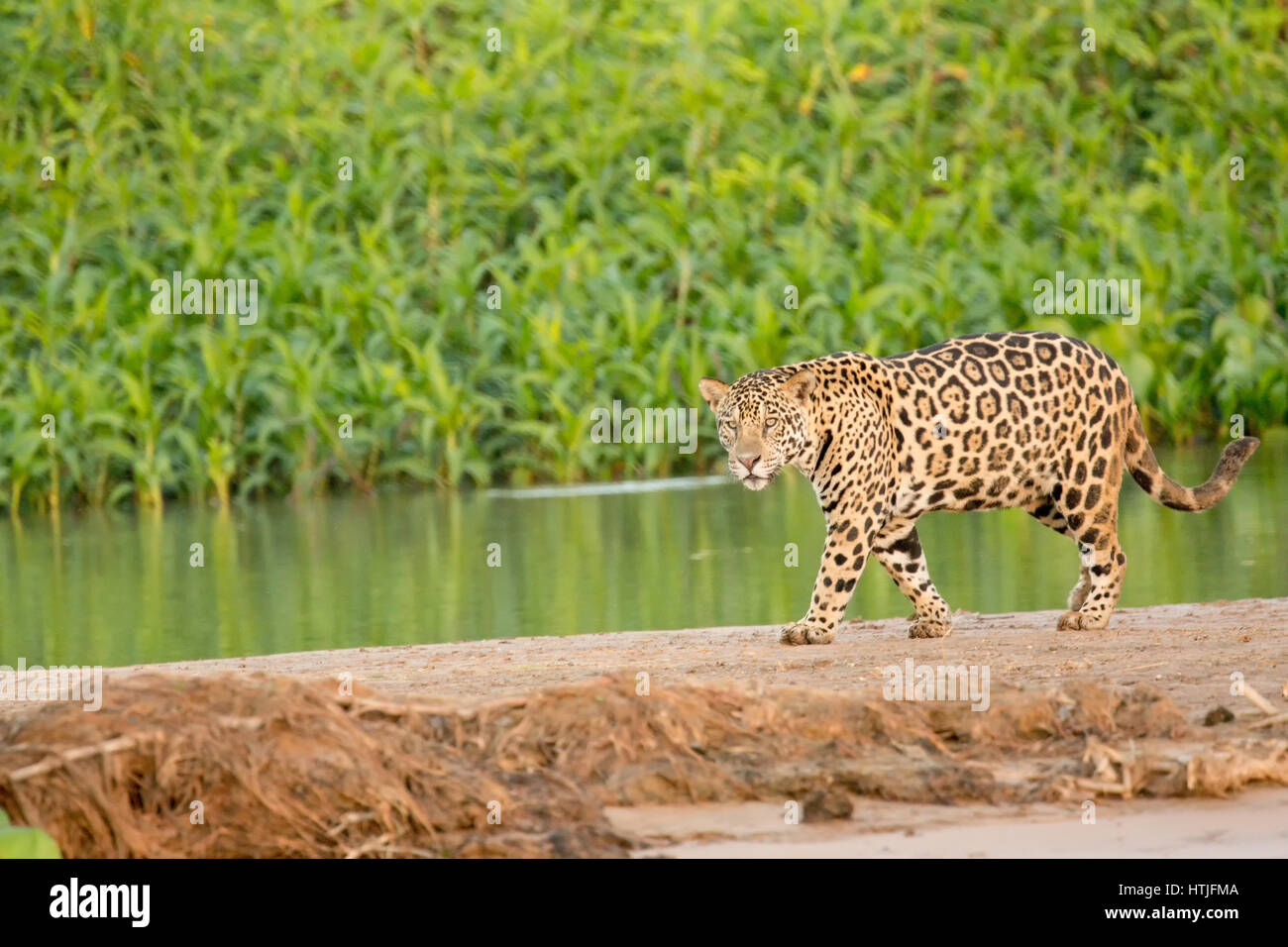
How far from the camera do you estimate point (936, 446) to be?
845cm

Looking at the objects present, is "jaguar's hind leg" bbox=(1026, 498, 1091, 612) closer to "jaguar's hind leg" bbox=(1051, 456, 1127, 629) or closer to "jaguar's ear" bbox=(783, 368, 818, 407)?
"jaguar's hind leg" bbox=(1051, 456, 1127, 629)

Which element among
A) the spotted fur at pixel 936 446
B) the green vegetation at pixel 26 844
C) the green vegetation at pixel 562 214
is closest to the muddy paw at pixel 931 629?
the spotted fur at pixel 936 446

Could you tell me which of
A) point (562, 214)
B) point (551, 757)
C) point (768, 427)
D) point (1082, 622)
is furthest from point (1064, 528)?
point (562, 214)

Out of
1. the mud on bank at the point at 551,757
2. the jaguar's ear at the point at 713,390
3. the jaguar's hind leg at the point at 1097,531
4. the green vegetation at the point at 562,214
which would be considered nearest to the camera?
the mud on bank at the point at 551,757

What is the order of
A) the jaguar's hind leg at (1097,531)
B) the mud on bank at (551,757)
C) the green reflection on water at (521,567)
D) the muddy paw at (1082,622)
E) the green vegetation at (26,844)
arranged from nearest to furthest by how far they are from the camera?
the green vegetation at (26,844) → the mud on bank at (551,757) → the muddy paw at (1082,622) → the jaguar's hind leg at (1097,531) → the green reflection on water at (521,567)

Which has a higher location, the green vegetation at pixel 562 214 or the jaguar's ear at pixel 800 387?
the green vegetation at pixel 562 214

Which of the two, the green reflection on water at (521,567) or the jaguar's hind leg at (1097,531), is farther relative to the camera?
the green reflection on water at (521,567)

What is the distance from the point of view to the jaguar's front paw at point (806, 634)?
819cm

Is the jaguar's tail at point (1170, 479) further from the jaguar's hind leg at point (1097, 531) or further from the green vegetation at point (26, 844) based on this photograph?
the green vegetation at point (26, 844)

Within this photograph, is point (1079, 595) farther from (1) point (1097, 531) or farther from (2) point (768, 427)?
(2) point (768, 427)

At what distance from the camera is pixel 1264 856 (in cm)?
483

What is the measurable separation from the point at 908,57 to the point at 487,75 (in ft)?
14.4

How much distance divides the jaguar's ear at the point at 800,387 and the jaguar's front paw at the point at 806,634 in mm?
885

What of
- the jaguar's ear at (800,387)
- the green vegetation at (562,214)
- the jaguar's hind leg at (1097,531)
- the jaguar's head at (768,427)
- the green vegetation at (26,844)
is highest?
the green vegetation at (562,214)
